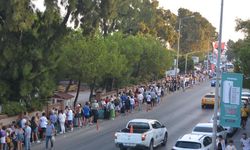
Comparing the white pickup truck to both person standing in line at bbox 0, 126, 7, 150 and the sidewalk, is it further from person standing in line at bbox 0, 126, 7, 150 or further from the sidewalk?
person standing in line at bbox 0, 126, 7, 150

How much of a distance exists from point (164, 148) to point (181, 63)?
218 ft

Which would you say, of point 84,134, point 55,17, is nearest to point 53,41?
point 55,17

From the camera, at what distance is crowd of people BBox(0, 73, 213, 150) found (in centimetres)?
2492

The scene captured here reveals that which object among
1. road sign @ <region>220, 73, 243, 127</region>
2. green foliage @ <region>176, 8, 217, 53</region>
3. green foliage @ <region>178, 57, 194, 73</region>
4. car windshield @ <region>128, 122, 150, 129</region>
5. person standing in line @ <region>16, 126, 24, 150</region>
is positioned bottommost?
person standing in line @ <region>16, 126, 24, 150</region>

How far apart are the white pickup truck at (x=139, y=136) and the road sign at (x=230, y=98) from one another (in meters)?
6.52

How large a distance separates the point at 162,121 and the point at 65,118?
8550mm

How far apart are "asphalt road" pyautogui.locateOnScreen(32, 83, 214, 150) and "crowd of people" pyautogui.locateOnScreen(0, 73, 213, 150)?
0.64 metres

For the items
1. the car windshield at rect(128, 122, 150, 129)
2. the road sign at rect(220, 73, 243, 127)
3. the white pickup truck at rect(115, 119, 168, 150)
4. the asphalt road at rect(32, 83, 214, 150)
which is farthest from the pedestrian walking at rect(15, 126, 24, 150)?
the road sign at rect(220, 73, 243, 127)

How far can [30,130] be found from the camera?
993 inches

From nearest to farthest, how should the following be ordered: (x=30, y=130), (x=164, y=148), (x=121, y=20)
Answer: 1. (x=30, y=130)
2. (x=164, y=148)
3. (x=121, y=20)

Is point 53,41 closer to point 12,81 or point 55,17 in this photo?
point 55,17

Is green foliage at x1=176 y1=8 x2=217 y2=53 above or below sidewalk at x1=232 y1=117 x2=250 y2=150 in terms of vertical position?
above

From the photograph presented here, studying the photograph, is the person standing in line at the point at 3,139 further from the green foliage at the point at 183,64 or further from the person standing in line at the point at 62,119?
the green foliage at the point at 183,64

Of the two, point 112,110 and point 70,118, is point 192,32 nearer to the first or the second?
point 112,110
